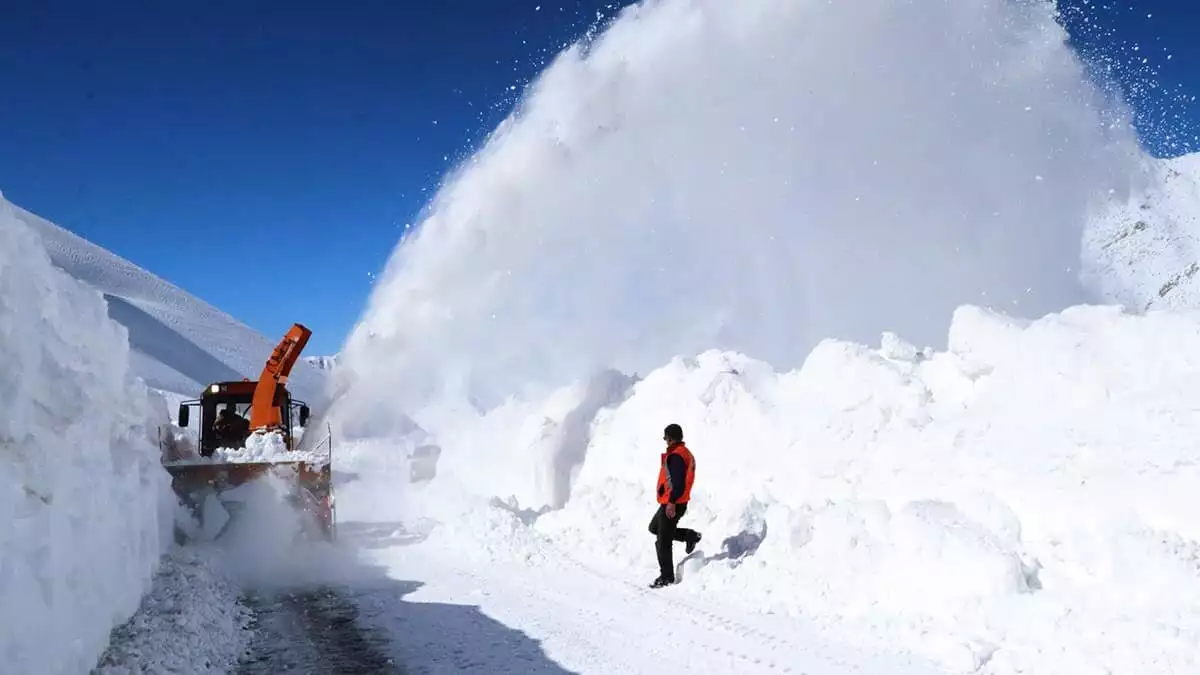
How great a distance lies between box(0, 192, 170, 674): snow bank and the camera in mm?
3861

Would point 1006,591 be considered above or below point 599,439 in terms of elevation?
below

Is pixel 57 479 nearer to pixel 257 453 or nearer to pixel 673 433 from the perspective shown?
pixel 673 433

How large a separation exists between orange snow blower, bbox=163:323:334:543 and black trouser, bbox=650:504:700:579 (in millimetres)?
5134

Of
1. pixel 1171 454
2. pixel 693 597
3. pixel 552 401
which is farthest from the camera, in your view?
pixel 552 401

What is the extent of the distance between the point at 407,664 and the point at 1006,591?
4.70 metres

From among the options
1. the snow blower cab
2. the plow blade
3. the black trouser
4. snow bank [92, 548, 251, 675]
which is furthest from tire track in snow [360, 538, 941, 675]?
the snow blower cab

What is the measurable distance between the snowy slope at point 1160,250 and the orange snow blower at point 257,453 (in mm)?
35458

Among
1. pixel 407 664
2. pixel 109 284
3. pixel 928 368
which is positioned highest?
pixel 109 284

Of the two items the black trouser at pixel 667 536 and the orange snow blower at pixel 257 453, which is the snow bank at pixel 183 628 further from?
the black trouser at pixel 667 536

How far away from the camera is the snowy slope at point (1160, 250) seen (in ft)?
181

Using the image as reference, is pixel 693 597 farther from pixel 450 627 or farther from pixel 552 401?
pixel 552 401

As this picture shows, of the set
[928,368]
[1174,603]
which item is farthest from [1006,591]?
[928,368]

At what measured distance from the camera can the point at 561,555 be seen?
11312 mm

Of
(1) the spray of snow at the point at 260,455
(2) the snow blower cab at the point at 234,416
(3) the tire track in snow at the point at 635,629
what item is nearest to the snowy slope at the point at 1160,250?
(2) the snow blower cab at the point at 234,416
